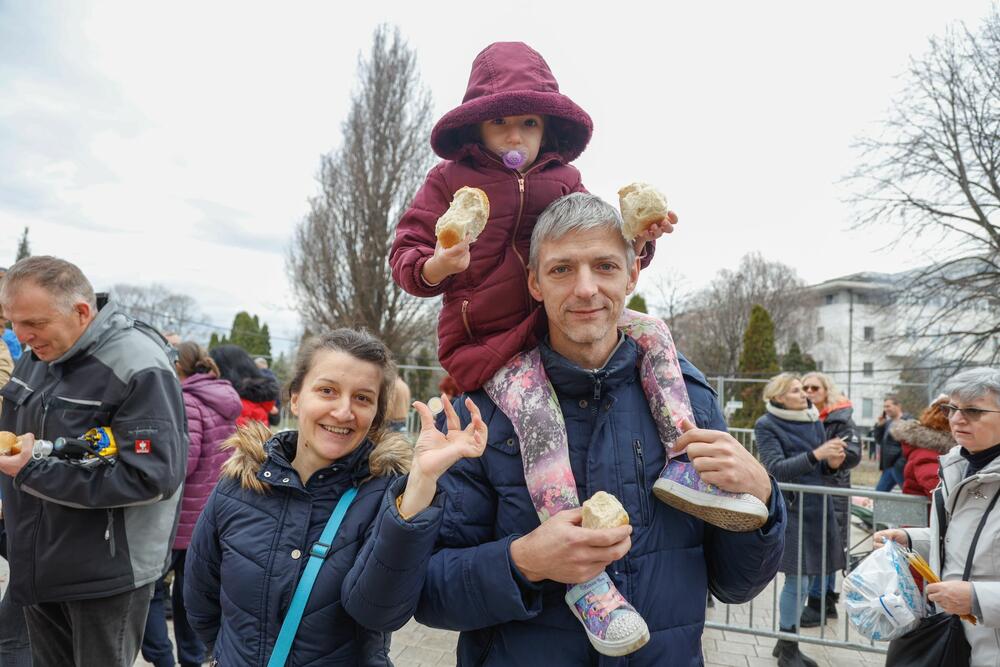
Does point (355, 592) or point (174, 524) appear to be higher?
point (355, 592)

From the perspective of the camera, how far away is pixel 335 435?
6.68 feet

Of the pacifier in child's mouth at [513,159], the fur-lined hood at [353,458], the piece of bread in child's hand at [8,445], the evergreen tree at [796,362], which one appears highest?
the pacifier in child's mouth at [513,159]

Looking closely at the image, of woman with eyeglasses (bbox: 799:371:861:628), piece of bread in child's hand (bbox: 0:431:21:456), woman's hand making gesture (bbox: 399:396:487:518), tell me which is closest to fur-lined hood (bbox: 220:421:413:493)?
woman's hand making gesture (bbox: 399:396:487:518)

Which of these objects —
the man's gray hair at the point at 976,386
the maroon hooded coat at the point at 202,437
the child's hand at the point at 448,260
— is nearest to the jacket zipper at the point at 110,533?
the maroon hooded coat at the point at 202,437

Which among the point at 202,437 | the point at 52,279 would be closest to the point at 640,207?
the point at 52,279

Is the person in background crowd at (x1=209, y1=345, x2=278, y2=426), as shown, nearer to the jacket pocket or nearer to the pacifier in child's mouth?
the pacifier in child's mouth

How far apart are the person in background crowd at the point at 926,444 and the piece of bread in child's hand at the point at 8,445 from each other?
18.0 feet

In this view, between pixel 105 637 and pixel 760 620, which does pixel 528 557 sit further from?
pixel 760 620

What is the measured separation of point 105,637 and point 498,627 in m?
2.10

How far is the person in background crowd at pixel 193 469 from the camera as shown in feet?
12.4

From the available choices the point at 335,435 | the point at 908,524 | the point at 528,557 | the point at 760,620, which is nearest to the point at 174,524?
the point at 335,435

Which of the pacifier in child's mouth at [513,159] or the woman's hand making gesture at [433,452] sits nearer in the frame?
the woman's hand making gesture at [433,452]

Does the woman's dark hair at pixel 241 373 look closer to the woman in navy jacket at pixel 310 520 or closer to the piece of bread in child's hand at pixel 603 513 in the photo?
the woman in navy jacket at pixel 310 520

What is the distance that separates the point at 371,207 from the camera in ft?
66.9
